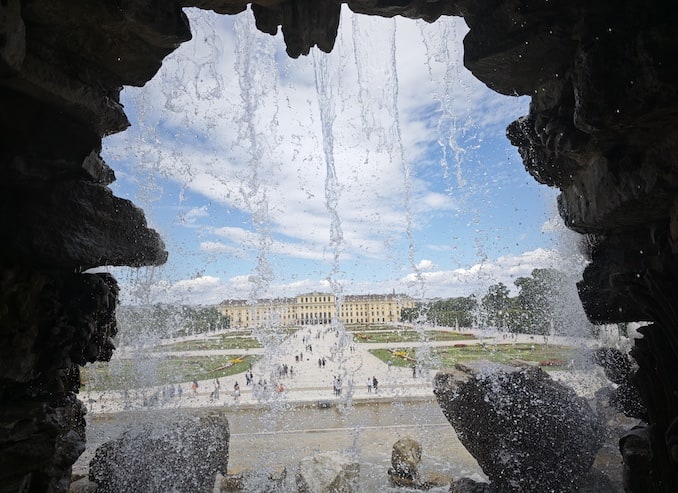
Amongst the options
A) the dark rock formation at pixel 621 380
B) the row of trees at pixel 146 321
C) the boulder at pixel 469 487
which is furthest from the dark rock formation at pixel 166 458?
the dark rock formation at pixel 621 380

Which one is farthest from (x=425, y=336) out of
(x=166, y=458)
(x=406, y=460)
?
(x=166, y=458)

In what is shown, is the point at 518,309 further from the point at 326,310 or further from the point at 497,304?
the point at 326,310

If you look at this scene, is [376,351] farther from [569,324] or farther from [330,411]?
[569,324]

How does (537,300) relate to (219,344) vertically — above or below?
above

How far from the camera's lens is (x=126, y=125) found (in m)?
4.66

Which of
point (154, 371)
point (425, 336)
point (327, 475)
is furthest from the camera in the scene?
point (425, 336)

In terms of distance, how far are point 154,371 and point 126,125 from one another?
37.6 ft

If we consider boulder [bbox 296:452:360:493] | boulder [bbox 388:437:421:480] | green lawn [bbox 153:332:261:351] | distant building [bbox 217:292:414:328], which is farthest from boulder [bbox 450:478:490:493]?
distant building [bbox 217:292:414:328]

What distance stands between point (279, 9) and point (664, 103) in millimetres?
3754

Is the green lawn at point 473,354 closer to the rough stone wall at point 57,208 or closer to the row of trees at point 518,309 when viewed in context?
the row of trees at point 518,309

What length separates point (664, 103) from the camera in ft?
9.11

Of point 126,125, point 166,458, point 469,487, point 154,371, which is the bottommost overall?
point 469,487

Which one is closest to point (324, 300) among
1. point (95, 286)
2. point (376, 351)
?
point (376, 351)

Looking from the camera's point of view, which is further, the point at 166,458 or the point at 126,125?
the point at 166,458
